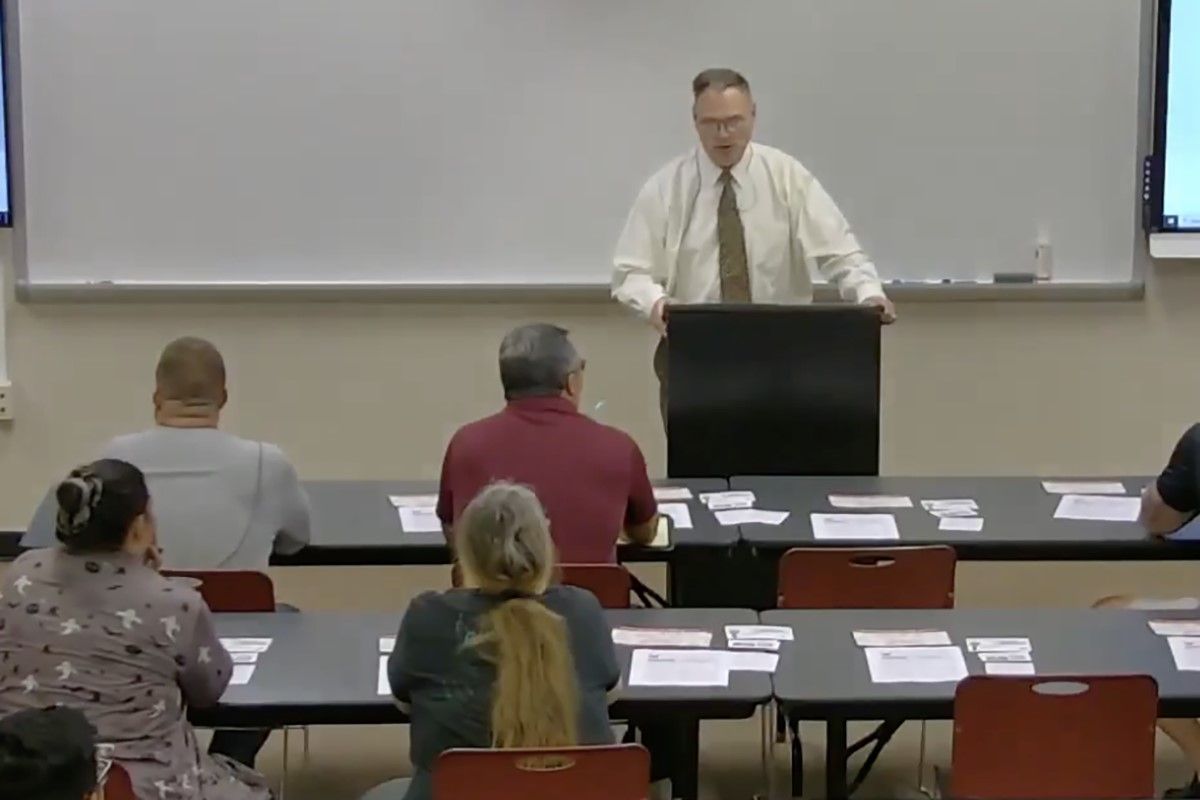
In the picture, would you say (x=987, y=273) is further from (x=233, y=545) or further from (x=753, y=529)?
(x=233, y=545)

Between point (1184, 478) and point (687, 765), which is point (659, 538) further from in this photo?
point (1184, 478)

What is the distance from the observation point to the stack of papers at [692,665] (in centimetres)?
290

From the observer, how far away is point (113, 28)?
19.3 feet

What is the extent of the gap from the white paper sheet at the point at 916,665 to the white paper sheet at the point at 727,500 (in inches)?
43.4

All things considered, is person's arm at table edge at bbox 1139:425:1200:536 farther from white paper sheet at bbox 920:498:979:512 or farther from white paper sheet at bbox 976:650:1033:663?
white paper sheet at bbox 976:650:1033:663

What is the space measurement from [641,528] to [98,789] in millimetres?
1997

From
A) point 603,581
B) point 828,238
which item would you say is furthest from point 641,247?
point 603,581

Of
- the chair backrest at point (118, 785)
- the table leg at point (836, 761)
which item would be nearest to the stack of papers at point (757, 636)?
the table leg at point (836, 761)

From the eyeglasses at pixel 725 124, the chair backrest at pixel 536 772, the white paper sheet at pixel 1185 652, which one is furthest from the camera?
the eyeglasses at pixel 725 124

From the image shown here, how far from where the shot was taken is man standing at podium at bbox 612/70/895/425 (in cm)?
528

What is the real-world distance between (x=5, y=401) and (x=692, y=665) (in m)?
3.97

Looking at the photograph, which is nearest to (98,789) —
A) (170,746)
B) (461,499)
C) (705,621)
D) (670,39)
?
(170,746)

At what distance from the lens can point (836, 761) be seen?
138 inches

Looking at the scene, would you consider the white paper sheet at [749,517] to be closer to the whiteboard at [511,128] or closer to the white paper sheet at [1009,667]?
the white paper sheet at [1009,667]
